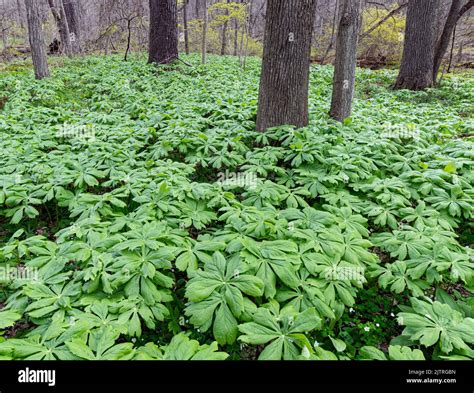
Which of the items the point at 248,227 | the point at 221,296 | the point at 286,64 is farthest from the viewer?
the point at 286,64

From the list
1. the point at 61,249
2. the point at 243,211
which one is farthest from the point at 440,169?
the point at 61,249

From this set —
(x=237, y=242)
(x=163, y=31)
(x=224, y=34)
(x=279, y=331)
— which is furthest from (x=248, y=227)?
(x=224, y=34)

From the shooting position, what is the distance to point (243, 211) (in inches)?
110

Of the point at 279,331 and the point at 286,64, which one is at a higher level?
the point at 286,64

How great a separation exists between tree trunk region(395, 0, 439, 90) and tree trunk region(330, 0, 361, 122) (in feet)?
16.4

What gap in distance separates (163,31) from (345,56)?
24.8ft

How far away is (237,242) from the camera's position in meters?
2.38

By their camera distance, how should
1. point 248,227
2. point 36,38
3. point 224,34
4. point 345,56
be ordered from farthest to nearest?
A: 1. point 224,34
2. point 36,38
3. point 345,56
4. point 248,227

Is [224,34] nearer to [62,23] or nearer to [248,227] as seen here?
[62,23]

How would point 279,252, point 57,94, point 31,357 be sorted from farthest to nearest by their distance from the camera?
point 57,94, point 279,252, point 31,357

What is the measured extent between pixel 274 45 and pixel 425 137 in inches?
102

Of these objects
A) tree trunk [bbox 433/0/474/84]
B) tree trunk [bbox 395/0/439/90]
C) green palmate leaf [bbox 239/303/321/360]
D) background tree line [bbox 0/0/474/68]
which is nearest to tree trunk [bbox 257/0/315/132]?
green palmate leaf [bbox 239/303/321/360]

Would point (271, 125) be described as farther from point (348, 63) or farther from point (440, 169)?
point (440, 169)

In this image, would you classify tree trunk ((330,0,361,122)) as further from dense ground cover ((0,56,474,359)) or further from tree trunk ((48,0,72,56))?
tree trunk ((48,0,72,56))
